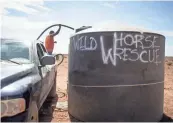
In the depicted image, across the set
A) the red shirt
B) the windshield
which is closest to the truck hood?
the windshield

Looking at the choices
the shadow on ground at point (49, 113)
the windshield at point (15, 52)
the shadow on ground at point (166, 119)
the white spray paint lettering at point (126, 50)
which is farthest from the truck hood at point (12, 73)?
the shadow on ground at point (166, 119)

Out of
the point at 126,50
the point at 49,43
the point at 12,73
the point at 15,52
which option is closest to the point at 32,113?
the point at 12,73

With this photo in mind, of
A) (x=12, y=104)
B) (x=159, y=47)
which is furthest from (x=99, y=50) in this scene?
(x=12, y=104)

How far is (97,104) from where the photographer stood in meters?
4.56

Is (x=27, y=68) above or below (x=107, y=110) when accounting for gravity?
above

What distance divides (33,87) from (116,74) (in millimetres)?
1666

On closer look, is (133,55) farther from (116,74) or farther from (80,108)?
(80,108)

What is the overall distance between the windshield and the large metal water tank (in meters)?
1.04

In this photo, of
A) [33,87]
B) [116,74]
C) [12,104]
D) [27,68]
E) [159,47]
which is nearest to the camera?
[12,104]

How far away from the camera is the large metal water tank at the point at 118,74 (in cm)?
443

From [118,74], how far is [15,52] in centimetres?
190

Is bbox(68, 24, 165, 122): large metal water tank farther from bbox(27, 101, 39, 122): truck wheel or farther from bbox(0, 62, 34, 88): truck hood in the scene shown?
bbox(27, 101, 39, 122): truck wheel

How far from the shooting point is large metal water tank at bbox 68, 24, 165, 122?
443 cm

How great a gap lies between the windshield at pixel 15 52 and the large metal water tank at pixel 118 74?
3.41 ft
